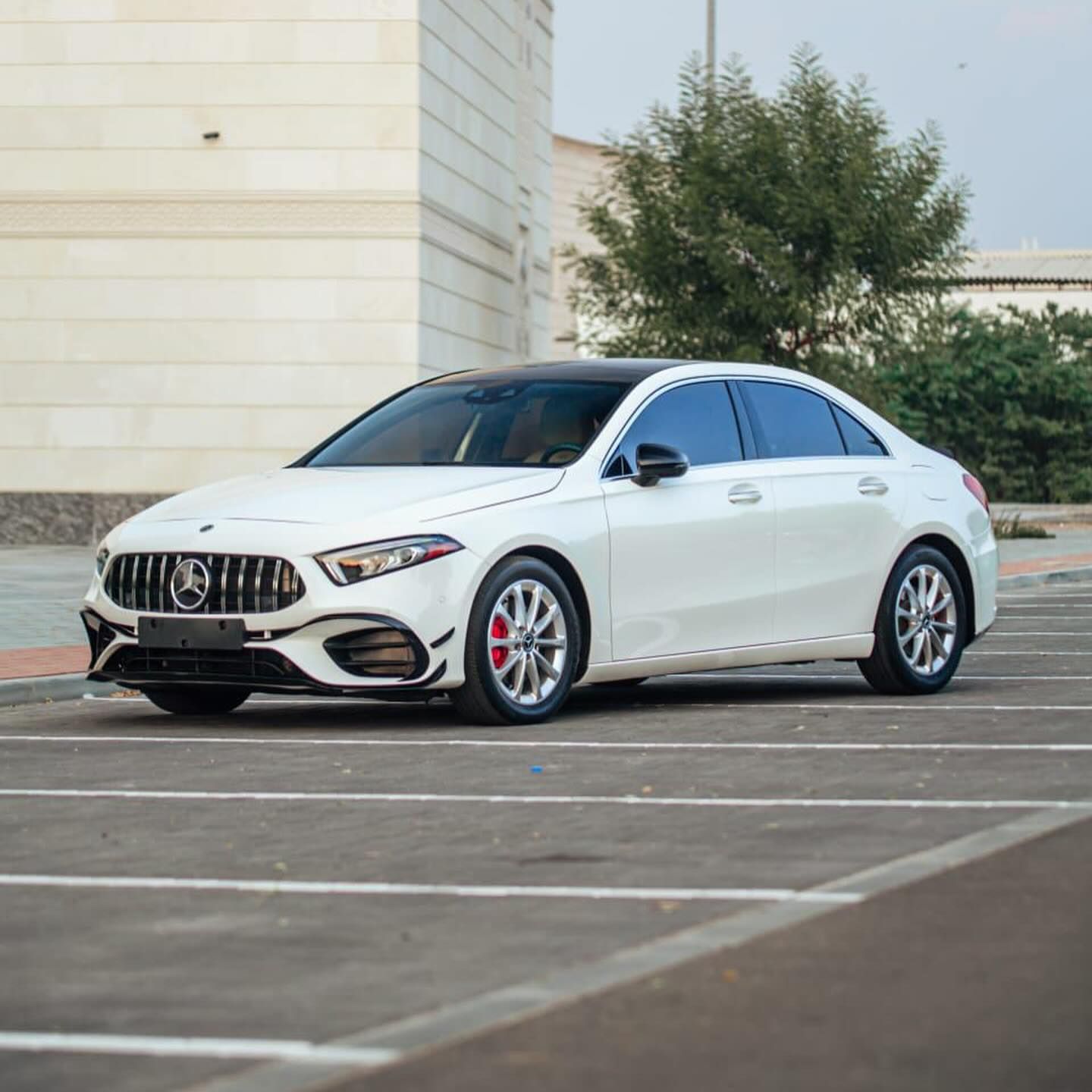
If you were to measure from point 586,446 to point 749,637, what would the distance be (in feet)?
4.09

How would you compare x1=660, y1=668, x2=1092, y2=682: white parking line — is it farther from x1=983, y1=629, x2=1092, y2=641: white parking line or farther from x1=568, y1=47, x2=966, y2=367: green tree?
x1=568, y1=47, x2=966, y2=367: green tree

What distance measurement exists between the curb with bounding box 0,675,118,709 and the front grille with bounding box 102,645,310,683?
1714 millimetres

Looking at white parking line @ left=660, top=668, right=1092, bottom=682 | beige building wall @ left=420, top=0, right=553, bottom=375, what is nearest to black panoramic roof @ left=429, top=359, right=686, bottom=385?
white parking line @ left=660, top=668, right=1092, bottom=682

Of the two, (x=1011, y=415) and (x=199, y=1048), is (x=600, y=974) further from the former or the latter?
(x=1011, y=415)

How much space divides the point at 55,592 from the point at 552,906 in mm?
14567

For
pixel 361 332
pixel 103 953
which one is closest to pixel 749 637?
pixel 103 953

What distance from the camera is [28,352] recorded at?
2938cm

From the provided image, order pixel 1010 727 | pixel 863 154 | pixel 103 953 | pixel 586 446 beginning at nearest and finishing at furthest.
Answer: pixel 103 953
pixel 1010 727
pixel 586 446
pixel 863 154

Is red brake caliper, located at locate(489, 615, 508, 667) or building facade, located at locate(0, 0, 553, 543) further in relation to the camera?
building facade, located at locate(0, 0, 553, 543)

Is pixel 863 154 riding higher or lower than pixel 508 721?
higher

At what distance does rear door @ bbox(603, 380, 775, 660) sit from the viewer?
10.9 meters

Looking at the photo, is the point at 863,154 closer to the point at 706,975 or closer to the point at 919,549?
the point at 919,549

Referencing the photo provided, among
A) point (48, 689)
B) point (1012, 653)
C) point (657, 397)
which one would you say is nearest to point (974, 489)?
point (657, 397)

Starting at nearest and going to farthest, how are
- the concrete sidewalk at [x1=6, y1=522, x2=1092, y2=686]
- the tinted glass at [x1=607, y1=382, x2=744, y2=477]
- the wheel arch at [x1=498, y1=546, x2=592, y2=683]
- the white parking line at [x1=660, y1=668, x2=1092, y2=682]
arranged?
the wheel arch at [x1=498, y1=546, x2=592, y2=683] < the tinted glass at [x1=607, y1=382, x2=744, y2=477] < the white parking line at [x1=660, y1=668, x2=1092, y2=682] < the concrete sidewalk at [x1=6, y1=522, x2=1092, y2=686]
